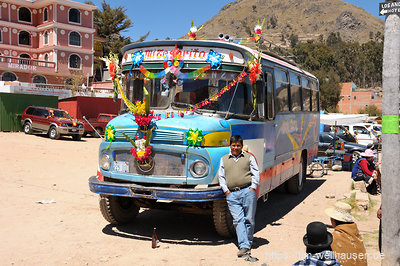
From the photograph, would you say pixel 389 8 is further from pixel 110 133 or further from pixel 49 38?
pixel 49 38

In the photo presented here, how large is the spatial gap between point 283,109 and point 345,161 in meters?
9.94

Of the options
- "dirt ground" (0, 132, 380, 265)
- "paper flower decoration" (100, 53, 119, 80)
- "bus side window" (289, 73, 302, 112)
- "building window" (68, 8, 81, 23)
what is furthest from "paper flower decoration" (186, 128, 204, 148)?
"building window" (68, 8, 81, 23)

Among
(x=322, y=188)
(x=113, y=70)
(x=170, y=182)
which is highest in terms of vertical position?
(x=113, y=70)

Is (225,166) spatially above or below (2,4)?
below

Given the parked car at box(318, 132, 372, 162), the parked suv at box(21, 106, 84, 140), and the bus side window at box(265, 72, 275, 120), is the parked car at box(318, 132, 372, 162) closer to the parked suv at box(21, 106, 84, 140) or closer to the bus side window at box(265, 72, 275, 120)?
the bus side window at box(265, 72, 275, 120)

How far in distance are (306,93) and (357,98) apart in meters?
86.9

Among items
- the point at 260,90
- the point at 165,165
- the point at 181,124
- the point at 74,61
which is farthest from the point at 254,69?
the point at 74,61

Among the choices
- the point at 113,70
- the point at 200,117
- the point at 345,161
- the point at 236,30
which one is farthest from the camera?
the point at 236,30

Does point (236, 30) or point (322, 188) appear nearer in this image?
point (322, 188)

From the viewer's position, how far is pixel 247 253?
20.8 feet

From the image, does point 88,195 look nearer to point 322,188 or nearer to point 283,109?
point 283,109

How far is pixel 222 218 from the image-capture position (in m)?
6.91

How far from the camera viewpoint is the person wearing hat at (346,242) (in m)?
4.47

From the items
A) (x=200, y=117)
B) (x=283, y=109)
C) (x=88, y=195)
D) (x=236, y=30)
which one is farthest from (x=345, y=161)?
(x=236, y=30)
